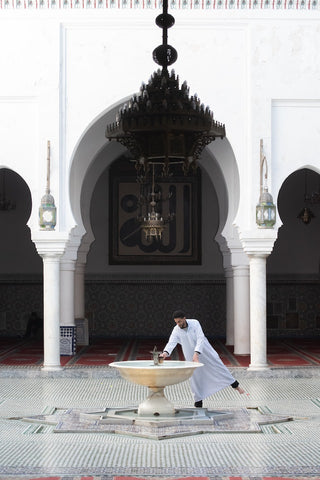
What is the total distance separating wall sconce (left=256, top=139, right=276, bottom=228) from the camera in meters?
9.78

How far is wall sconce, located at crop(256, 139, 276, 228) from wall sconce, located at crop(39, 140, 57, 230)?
2055 millimetres

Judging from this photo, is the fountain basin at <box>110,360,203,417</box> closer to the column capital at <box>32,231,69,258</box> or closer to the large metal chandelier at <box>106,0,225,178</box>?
the large metal chandelier at <box>106,0,225,178</box>

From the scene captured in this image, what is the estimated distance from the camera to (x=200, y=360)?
6.78m

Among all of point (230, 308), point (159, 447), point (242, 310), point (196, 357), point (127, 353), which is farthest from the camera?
point (230, 308)

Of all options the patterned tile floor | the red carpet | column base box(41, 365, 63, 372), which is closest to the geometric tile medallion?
the patterned tile floor

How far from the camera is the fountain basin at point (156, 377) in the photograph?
612 cm

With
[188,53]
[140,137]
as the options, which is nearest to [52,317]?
[188,53]

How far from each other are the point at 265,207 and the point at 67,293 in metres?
2.71

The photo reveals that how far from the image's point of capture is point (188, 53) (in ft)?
32.6

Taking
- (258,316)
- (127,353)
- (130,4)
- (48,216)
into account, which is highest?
(130,4)

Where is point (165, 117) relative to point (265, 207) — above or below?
above

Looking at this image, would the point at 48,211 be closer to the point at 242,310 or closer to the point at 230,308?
the point at 242,310

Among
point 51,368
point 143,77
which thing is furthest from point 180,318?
point 143,77

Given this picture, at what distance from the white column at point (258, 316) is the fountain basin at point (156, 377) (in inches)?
132
